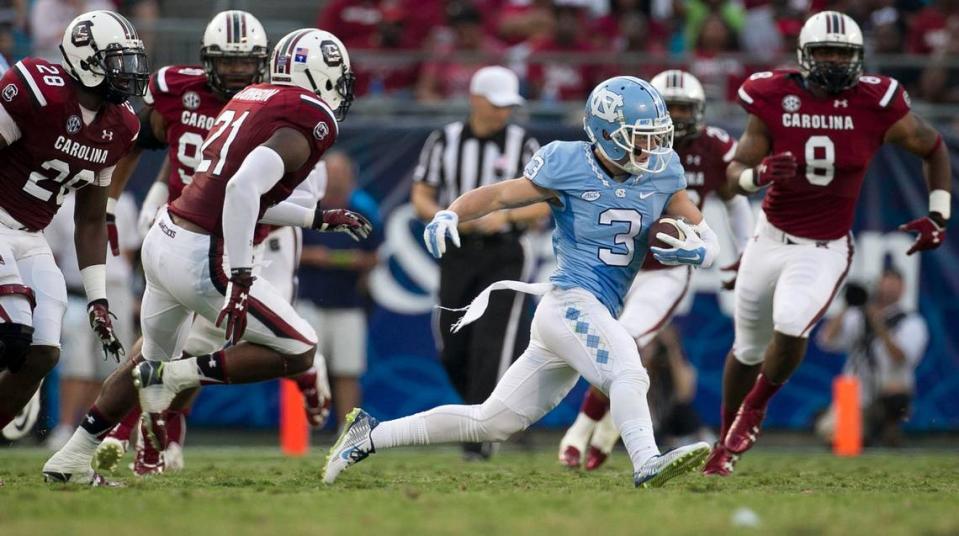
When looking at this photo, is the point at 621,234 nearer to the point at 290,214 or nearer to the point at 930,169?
the point at 290,214

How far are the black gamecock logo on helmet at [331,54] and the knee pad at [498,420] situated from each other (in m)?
1.65

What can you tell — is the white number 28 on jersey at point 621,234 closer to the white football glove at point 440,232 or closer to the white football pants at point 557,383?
the white football pants at point 557,383

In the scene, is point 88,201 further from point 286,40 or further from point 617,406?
point 617,406

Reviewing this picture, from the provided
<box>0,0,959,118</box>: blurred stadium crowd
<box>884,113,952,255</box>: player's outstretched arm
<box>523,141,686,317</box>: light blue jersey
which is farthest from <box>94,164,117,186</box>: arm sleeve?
<box>0,0,959,118</box>: blurred stadium crowd

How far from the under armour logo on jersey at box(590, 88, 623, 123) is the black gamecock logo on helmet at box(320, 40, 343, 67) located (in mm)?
1163

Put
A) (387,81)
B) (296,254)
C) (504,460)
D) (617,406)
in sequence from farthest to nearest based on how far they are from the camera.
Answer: (387,81)
(504,460)
(296,254)
(617,406)

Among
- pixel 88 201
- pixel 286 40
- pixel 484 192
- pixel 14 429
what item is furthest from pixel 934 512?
pixel 14 429

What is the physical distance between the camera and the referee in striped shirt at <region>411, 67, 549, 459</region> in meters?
8.48

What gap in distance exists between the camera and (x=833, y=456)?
9.20m

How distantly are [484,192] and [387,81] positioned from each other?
19.5 ft

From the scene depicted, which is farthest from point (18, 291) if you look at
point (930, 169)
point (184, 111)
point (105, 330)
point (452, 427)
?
point (930, 169)

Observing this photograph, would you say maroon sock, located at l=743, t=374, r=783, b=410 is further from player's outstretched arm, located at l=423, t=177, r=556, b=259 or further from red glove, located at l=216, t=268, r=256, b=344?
red glove, located at l=216, t=268, r=256, b=344

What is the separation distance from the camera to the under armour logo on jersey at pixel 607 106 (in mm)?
5848

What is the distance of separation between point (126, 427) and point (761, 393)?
3.08 metres
